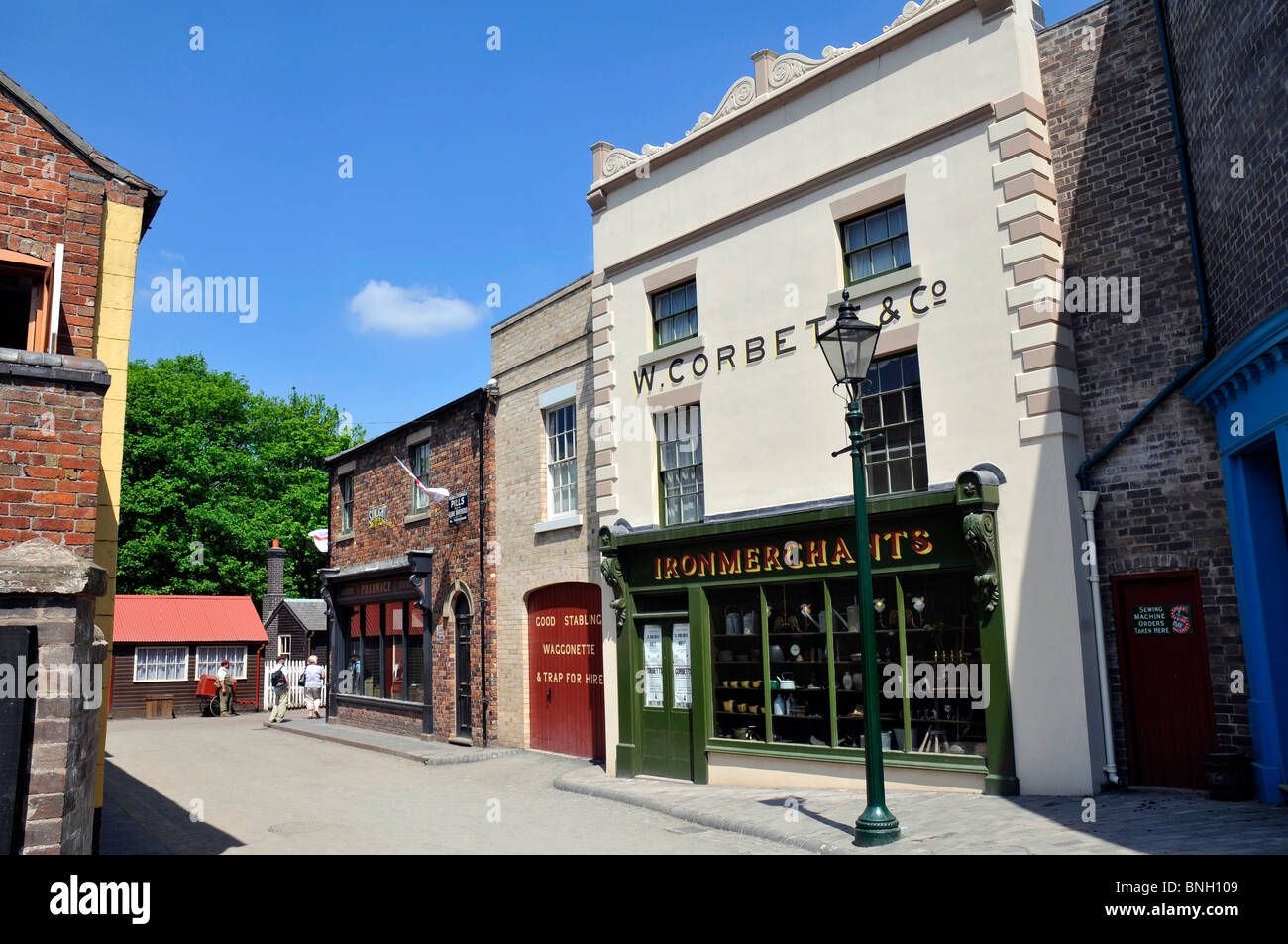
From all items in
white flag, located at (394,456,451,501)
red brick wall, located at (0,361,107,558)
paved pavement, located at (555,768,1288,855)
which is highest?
white flag, located at (394,456,451,501)

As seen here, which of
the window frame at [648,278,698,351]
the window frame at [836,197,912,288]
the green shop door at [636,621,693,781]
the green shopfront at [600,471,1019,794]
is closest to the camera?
the green shopfront at [600,471,1019,794]

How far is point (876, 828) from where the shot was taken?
8.38 meters

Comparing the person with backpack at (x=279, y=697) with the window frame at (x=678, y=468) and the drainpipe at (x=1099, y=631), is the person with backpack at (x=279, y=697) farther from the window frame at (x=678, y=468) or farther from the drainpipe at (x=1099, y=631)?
the drainpipe at (x=1099, y=631)

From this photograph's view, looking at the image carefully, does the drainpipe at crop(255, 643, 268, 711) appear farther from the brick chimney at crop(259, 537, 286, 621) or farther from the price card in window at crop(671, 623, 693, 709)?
the price card in window at crop(671, 623, 693, 709)

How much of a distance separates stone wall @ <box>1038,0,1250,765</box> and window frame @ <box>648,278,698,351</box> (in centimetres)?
530

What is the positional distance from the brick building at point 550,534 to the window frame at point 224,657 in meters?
17.8

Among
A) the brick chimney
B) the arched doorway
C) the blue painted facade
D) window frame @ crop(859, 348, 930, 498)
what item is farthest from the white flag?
the brick chimney

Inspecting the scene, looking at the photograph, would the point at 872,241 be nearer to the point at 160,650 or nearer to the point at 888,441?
the point at 888,441

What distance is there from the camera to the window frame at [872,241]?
11.6 m

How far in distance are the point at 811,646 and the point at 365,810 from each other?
19.8ft

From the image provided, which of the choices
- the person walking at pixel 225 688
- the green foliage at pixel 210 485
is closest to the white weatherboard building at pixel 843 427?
the person walking at pixel 225 688

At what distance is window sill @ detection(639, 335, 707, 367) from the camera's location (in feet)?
45.3
